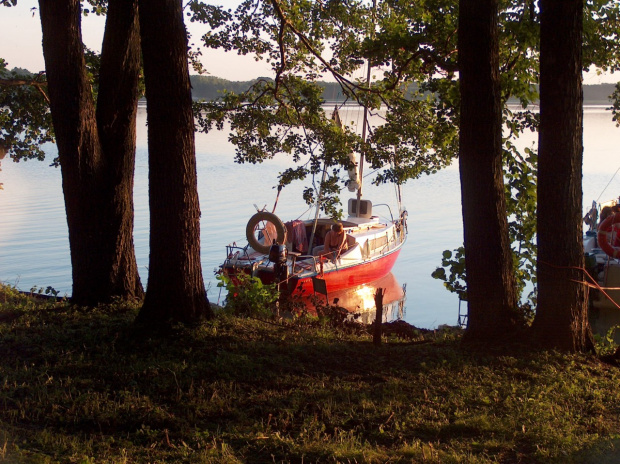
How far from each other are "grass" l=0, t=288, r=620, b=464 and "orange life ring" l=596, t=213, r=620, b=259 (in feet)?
23.7

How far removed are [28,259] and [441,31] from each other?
1823 cm

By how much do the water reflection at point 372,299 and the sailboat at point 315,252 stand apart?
0.84 feet

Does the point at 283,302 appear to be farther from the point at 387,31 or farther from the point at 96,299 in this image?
the point at 387,31

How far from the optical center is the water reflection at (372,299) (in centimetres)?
2136

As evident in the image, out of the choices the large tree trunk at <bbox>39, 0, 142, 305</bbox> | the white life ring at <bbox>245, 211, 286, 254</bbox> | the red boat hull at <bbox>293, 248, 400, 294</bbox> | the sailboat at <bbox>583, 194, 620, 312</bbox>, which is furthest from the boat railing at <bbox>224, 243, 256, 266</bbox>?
the large tree trunk at <bbox>39, 0, 142, 305</bbox>

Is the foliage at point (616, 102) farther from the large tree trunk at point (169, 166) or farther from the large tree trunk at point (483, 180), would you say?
the large tree trunk at point (169, 166)

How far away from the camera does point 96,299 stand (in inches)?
347

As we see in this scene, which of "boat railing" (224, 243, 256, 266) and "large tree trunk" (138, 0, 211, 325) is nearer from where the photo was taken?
"large tree trunk" (138, 0, 211, 325)

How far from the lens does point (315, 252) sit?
21.9m

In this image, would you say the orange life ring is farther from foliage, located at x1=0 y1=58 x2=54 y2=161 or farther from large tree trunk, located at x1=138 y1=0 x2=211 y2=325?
foliage, located at x1=0 y1=58 x2=54 y2=161

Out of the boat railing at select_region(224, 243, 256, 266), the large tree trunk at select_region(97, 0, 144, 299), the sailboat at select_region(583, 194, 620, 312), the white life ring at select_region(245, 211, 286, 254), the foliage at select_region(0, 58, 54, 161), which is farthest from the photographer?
the boat railing at select_region(224, 243, 256, 266)

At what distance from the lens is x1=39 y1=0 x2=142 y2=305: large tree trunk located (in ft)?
27.4

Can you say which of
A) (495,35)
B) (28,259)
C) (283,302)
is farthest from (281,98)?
(28,259)

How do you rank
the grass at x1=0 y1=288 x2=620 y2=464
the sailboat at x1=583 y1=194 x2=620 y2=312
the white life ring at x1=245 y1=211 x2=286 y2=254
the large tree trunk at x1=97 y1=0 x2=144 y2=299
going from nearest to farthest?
the grass at x1=0 y1=288 x2=620 y2=464 → the large tree trunk at x1=97 y1=0 x2=144 y2=299 → the sailboat at x1=583 y1=194 x2=620 y2=312 → the white life ring at x1=245 y1=211 x2=286 y2=254
